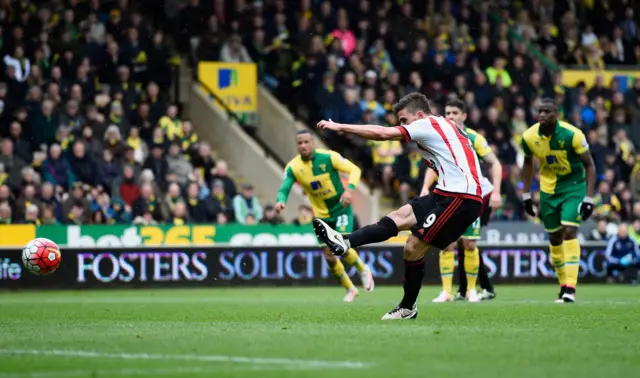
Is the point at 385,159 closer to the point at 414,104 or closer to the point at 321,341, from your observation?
the point at 414,104

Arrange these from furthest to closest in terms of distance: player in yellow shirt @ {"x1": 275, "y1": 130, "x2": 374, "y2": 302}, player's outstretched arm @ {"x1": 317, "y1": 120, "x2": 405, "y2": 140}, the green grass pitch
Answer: player in yellow shirt @ {"x1": 275, "y1": 130, "x2": 374, "y2": 302} < player's outstretched arm @ {"x1": 317, "y1": 120, "x2": 405, "y2": 140} < the green grass pitch

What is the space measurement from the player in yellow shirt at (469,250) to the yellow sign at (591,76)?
15.2m

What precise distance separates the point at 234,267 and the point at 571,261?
28.9ft

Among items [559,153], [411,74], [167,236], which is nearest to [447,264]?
[559,153]

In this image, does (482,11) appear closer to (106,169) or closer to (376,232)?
(106,169)

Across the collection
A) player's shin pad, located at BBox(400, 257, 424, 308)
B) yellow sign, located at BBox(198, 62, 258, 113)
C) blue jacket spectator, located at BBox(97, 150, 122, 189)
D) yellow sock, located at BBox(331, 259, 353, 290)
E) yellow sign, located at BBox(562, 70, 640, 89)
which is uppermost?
yellow sign, located at BBox(562, 70, 640, 89)

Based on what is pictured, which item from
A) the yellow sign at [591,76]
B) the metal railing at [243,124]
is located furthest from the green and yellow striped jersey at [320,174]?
the yellow sign at [591,76]

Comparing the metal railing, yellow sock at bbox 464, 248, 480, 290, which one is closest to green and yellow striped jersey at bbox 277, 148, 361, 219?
yellow sock at bbox 464, 248, 480, 290

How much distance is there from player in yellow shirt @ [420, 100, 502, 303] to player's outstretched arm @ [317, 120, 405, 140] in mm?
5061

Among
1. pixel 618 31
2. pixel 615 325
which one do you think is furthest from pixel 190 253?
pixel 618 31

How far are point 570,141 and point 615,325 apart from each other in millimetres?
4558

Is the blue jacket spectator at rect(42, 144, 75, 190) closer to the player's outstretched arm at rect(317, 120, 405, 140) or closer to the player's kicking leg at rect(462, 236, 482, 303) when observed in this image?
the player's kicking leg at rect(462, 236, 482, 303)

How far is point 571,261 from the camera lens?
15.6 metres

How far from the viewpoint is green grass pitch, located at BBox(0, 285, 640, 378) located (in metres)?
7.70
